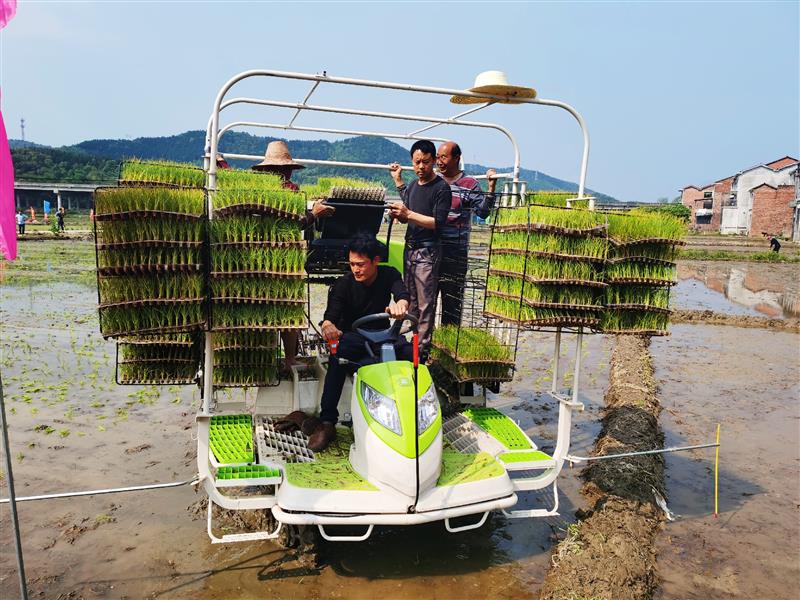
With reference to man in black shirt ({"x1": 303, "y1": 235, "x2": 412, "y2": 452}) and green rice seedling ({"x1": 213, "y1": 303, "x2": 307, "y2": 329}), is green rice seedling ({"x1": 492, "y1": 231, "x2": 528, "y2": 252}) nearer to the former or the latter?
man in black shirt ({"x1": 303, "y1": 235, "x2": 412, "y2": 452})

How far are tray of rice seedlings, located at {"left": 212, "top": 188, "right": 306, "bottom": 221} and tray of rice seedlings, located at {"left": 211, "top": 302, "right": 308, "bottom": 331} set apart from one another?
0.62 metres

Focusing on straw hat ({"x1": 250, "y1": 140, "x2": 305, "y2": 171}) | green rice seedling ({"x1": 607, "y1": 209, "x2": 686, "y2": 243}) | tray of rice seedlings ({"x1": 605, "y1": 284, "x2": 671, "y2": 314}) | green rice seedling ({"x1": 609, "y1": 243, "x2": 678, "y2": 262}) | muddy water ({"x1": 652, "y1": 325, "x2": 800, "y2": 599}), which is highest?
straw hat ({"x1": 250, "y1": 140, "x2": 305, "y2": 171})

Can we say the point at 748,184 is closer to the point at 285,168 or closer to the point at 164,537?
the point at 285,168

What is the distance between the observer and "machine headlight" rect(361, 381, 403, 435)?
12.5ft

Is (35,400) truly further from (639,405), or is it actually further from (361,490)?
(639,405)

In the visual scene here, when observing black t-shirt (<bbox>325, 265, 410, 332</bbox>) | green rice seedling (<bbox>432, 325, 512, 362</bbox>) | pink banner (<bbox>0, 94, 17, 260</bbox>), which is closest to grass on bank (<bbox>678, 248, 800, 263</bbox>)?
green rice seedling (<bbox>432, 325, 512, 362</bbox>)

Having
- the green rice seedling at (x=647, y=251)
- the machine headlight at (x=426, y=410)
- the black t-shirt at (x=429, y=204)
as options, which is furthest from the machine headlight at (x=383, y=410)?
the green rice seedling at (x=647, y=251)

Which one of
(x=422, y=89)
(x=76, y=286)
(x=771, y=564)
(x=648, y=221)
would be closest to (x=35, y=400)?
(x=422, y=89)

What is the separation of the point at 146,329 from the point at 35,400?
15.6 feet

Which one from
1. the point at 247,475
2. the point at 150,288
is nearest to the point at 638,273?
the point at 247,475

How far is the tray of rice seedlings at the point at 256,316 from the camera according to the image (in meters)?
3.97

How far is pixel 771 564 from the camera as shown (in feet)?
14.6

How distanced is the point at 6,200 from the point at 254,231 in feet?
4.98

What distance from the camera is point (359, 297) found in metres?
4.85
